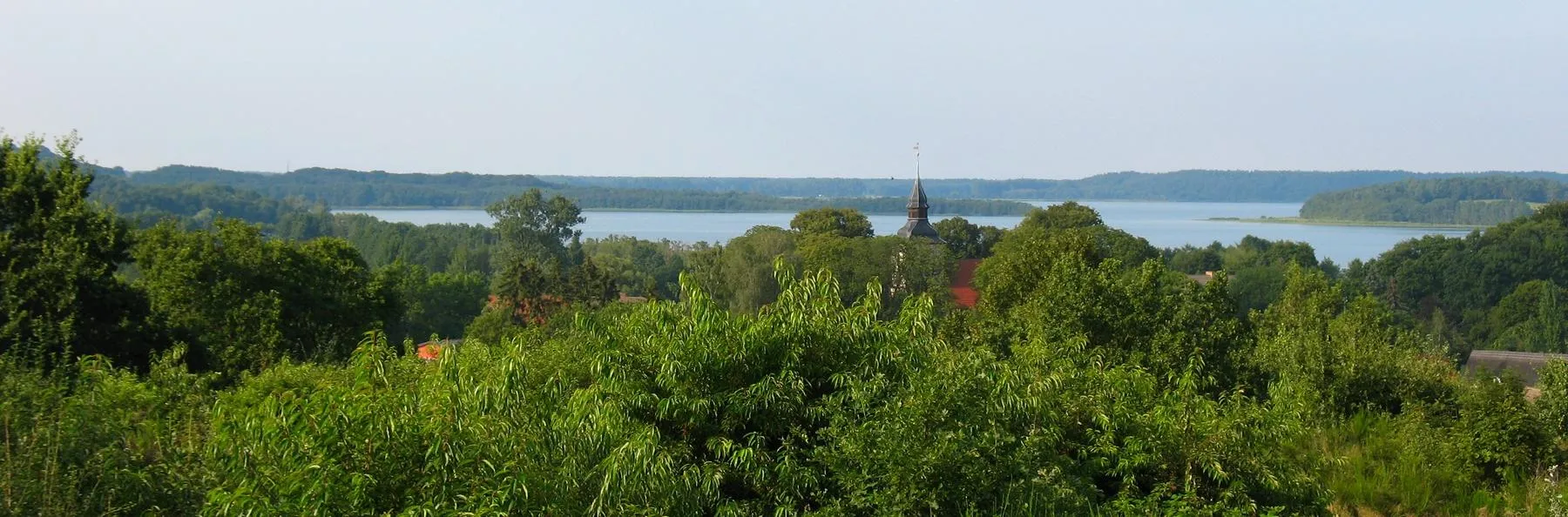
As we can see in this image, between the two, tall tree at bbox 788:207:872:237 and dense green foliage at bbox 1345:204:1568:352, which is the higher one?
tall tree at bbox 788:207:872:237

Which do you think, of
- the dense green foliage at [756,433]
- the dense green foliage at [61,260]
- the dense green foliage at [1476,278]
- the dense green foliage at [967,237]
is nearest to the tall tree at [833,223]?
the dense green foliage at [967,237]

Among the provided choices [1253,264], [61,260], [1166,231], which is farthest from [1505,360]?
[1166,231]

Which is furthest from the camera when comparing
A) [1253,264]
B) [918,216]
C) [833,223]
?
[1253,264]

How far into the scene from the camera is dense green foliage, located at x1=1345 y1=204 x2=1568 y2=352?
6556 cm

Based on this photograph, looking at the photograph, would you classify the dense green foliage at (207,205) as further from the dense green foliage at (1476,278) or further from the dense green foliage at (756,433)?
the dense green foliage at (756,433)

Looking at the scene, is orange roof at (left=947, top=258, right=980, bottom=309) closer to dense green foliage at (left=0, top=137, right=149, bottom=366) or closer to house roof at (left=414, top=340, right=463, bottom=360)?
dense green foliage at (left=0, top=137, right=149, bottom=366)

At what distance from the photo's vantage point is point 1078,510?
Answer: 301 inches

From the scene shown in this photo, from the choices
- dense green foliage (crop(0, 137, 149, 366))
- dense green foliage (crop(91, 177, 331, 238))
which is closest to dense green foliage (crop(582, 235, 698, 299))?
dense green foliage (crop(91, 177, 331, 238))

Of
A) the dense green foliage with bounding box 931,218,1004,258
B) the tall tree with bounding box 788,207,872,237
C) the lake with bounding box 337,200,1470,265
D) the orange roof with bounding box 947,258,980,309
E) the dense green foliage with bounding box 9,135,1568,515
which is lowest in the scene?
the lake with bounding box 337,200,1470,265

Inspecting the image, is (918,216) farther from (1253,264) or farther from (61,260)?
(61,260)

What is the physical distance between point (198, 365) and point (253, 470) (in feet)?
52.3

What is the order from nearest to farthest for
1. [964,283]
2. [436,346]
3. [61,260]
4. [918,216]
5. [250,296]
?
[436,346] < [61,260] < [250,296] < [964,283] < [918,216]

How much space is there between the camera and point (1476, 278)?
2805 inches

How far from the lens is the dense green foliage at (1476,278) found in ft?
215
